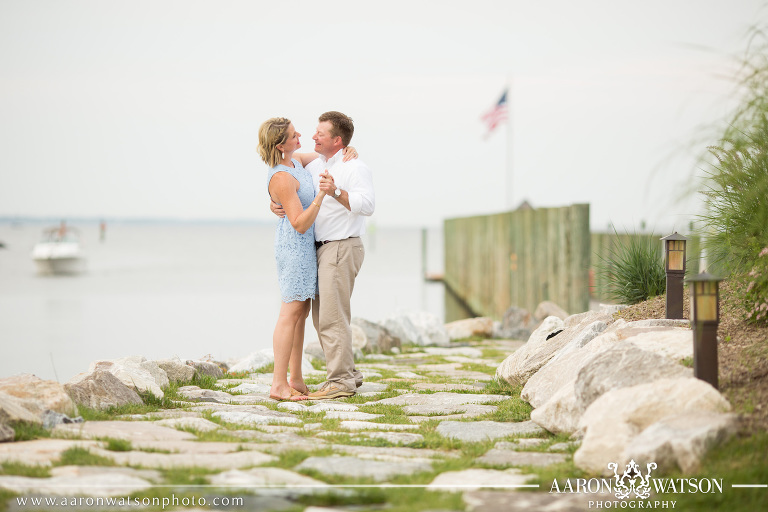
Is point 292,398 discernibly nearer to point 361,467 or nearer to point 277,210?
point 277,210

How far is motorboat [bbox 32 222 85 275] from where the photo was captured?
109 feet

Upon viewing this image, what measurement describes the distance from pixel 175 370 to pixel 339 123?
2.52 m

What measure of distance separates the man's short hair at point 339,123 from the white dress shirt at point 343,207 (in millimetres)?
153

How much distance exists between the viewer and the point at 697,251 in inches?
213

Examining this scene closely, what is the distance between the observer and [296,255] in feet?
19.0

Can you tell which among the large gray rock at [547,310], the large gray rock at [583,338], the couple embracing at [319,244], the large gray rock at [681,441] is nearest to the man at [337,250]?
the couple embracing at [319,244]

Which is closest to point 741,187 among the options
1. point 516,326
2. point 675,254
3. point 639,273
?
point 675,254

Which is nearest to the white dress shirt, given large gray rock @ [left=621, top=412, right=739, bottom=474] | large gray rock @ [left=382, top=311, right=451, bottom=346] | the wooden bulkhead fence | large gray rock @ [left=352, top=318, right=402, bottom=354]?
large gray rock @ [left=621, top=412, right=739, bottom=474]

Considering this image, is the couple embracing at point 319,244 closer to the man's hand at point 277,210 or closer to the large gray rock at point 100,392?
the man's hand at point 277,210

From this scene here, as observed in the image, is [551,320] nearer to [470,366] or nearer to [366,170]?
[470,366]

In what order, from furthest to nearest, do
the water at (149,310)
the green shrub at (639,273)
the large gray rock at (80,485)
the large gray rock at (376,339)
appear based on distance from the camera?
1. the water at (149,310)
2. the large gray rock at (376,339)
3. the green shrub at (639,273)
4. the large gray rock at (80,485)

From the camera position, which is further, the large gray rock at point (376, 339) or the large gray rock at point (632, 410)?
the large gray rock at point (376, 339)

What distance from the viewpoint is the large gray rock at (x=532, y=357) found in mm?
5873

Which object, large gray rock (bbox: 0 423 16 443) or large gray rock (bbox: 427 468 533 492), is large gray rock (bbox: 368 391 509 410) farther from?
large gray rock (bbox: 0 423 16 443)
